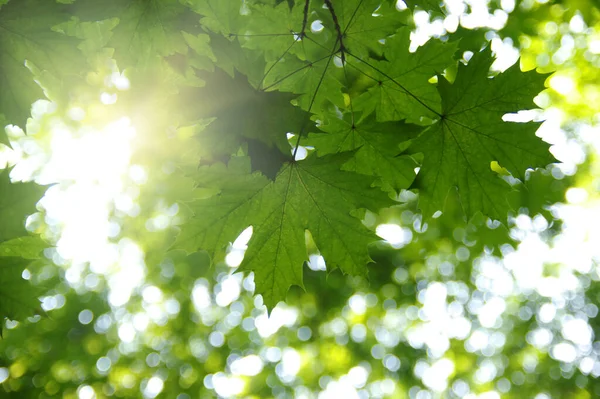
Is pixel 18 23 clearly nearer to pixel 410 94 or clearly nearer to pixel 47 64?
pixel 47 64

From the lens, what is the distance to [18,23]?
182cm

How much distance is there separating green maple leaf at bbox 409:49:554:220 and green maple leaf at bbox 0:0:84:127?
60.5 inches

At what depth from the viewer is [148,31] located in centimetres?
217

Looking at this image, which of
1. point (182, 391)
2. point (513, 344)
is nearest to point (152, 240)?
point (182, 391)

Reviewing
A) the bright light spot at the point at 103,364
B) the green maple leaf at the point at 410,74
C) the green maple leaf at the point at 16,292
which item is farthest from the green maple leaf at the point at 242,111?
the bright light spot at the point at 103,364

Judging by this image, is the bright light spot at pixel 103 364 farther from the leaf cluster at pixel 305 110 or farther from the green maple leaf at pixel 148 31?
the green maple leaf at pixel 148 31

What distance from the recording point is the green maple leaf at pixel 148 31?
2.12 metres

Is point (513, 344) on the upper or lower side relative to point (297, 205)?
lower

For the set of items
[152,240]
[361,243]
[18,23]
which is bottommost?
[152,240]

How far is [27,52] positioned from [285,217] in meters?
1.26

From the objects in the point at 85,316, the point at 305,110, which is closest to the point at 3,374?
the point at 85,316

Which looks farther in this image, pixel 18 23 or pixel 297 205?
pixel 297 205

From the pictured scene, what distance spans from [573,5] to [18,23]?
Result: 393cm

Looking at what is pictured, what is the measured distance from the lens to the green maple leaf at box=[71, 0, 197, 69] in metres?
2.12
